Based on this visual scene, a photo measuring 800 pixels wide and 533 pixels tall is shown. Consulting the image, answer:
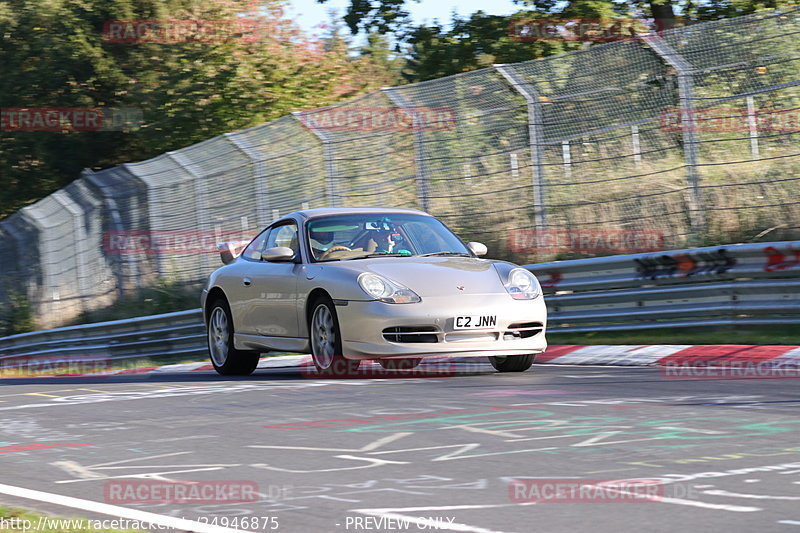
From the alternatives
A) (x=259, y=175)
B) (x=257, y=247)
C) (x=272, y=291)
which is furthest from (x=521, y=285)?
(x=259, y=175)

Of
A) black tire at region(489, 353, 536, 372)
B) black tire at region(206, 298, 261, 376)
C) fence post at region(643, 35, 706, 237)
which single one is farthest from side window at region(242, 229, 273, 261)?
fence post at region(643, 35, 706, 237)

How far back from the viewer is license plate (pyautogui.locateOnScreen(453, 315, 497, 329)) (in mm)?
9797

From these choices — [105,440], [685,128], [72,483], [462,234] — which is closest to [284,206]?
[462,234]

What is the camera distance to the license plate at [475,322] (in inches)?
386

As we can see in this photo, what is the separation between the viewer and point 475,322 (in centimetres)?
982

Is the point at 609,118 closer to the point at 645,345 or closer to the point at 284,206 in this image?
the point at 645,345

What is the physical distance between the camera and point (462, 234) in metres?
15.6

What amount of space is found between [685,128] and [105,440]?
7.37 metres

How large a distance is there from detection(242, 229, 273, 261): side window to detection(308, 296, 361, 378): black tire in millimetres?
1537

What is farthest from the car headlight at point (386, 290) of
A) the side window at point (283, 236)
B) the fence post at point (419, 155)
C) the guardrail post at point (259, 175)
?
the guardrail post at point (259, 175)

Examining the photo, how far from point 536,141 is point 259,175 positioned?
577 cm

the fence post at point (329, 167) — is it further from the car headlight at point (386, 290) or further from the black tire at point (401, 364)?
the car headlight at point (386, 290)

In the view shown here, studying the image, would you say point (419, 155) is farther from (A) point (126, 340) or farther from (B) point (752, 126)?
(A) point (126, 340)

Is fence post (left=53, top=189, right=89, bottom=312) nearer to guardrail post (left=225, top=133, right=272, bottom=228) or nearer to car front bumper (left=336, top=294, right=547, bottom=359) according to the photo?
guardrail post (left=225, top=133, right=272, bottom=228)
